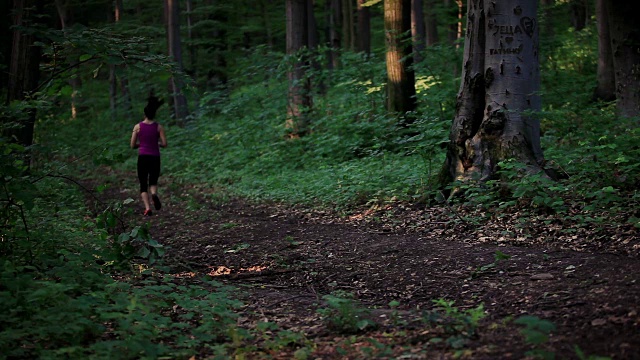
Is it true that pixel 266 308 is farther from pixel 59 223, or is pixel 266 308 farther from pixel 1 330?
pixel 59 223

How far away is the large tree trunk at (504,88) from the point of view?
779cm

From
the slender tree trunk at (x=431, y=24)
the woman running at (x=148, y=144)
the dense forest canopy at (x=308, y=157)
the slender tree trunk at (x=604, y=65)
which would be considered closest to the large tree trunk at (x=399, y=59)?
the dense forest canopy at (x=308, y=157)

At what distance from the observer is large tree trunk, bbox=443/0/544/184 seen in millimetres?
7789

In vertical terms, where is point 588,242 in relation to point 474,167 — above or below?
below

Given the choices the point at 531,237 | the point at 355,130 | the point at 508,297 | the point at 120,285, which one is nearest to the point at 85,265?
the point at 120,285

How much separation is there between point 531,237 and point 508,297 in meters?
1.87

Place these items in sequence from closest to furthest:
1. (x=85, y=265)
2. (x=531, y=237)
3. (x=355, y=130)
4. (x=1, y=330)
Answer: (x=1, y=330) → (x=85, y=265) → (x=531, y=237) → (x=355, y=130)

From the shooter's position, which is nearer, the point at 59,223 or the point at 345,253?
the point at 345,253

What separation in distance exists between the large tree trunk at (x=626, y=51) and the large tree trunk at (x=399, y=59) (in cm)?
382

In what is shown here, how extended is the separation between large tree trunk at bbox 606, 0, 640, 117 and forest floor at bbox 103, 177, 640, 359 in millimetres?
4995

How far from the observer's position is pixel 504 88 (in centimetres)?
787

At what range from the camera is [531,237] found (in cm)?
641

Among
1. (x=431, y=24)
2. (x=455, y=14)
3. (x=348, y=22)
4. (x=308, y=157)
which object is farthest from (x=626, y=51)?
(x=348, y=22)

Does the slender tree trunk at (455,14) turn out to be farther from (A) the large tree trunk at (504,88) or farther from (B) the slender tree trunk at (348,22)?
(A) the large tree trunk at (504,88)
